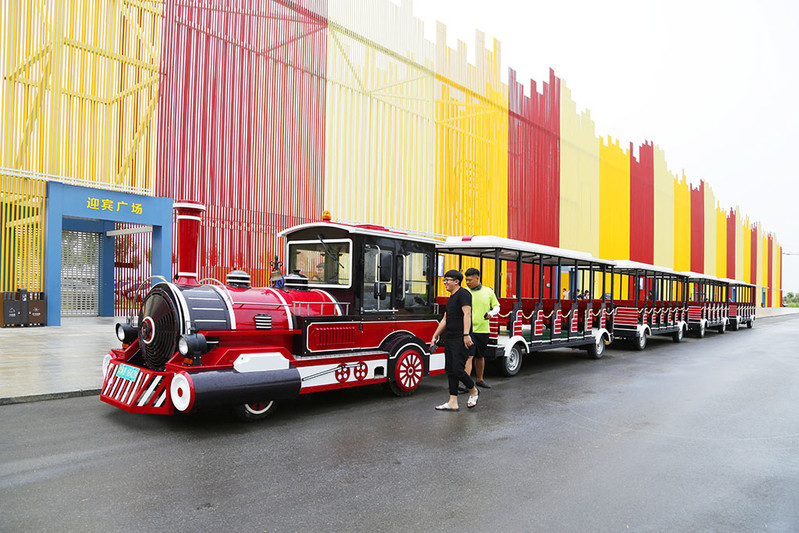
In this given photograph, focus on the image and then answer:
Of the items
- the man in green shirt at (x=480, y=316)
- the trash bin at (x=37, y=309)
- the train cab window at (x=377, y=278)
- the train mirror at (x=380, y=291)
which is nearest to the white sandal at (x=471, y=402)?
the man in green shirt at (x=480, y=316)

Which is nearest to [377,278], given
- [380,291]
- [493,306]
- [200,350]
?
[380,291]

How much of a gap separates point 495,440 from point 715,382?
5799 mm

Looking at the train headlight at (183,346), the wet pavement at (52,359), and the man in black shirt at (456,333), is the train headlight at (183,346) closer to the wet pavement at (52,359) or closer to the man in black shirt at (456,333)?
the wet pavement at (52,359)

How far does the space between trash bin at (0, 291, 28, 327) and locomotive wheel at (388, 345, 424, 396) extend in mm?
12034

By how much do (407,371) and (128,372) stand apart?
3.49 metres

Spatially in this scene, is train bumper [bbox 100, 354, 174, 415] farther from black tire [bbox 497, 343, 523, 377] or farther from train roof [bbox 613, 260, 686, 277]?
train roof [bbox 613, 260, 686, 277]

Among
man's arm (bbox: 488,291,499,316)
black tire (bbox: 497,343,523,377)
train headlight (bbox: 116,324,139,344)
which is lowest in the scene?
black tire (bbox: 497,343,523,377)

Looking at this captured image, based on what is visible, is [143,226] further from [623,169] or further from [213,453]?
[623,169]

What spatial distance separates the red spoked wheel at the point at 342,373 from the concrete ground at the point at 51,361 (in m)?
3.26

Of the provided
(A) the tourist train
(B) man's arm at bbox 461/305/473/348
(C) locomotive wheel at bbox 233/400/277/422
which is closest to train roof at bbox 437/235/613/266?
(A) the tourist train

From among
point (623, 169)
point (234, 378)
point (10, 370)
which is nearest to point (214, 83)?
point (10, 370)

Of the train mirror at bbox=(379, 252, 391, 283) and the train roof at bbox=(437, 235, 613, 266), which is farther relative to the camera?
the train roof at bbox=(437, 235, 613, 266)

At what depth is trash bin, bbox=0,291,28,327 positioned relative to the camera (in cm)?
1477

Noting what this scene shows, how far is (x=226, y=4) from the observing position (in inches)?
691
